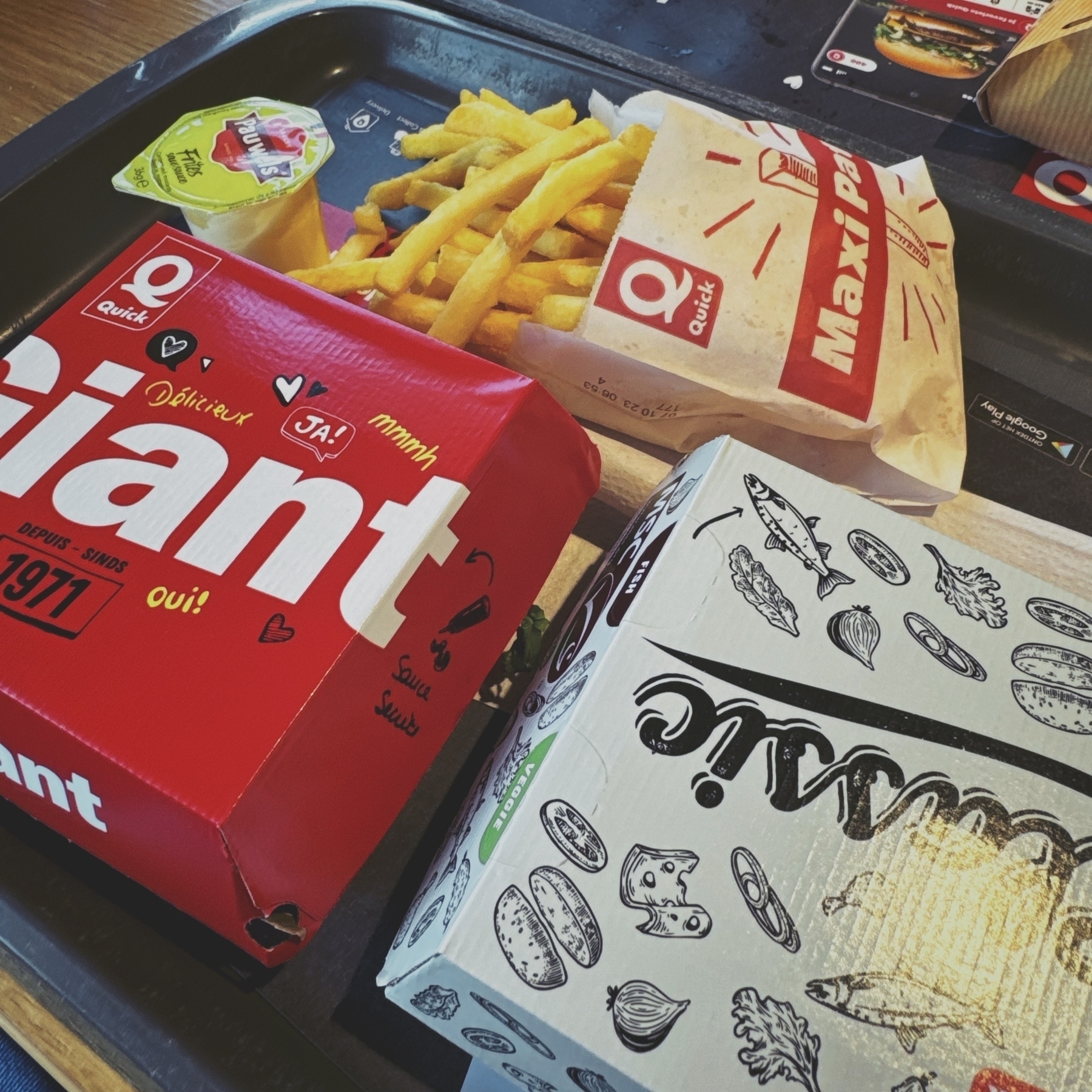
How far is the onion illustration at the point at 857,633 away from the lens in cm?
70

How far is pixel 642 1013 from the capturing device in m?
0.57

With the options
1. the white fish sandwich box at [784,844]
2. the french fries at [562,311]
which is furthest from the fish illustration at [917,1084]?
the french fries at [562,311]

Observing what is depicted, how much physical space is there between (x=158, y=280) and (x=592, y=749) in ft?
2.31

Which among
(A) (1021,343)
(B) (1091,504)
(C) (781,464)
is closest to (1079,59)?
(A) (1021,343)

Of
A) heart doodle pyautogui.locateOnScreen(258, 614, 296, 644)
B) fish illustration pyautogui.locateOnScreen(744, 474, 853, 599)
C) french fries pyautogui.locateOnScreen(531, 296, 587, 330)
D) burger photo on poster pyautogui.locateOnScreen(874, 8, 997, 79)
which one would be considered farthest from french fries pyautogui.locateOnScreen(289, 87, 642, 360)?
burger photo on poster pyautogui.locateOnScreen(874, 8, 997, 79)

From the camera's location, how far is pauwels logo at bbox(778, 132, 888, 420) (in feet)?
3.31

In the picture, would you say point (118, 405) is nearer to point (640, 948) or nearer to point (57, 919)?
point (57, 919)

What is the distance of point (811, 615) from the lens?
714 mm

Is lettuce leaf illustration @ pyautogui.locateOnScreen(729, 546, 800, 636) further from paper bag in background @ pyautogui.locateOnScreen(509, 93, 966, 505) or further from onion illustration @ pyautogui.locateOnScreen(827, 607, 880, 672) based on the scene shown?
paper bag in background @ pyautogui.locateOnScreen(509, 93, 966, 505)

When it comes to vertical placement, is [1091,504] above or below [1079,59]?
below

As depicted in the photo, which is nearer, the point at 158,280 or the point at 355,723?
the point at 355,723

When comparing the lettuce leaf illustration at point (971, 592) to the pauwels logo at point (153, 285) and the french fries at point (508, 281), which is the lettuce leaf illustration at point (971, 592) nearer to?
the french fries at point (508, 281)

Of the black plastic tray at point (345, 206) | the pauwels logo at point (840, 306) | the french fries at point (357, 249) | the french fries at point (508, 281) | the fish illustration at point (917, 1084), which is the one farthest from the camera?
the french fries at point (357, 249)

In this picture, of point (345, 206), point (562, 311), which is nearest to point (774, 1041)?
point (562, 311)
